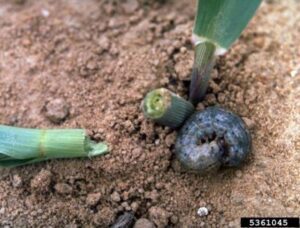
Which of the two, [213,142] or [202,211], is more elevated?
[213,142]

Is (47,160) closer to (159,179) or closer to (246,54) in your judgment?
(159,179)

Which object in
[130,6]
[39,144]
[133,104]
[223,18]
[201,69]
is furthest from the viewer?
[130,6]

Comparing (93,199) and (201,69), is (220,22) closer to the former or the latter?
(201,69)

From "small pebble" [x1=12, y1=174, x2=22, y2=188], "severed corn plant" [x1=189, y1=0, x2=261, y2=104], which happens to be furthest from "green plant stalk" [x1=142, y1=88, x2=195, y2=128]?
"small pebble" [x1=12, y1=174, x2=22, y2=188]

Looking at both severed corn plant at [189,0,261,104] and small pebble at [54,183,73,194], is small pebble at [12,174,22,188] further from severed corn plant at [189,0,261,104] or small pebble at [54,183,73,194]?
severed corn plant at [189,0,261,104]

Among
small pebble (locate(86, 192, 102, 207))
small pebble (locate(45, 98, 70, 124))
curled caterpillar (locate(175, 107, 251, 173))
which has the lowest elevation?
small pebble (locate(86, 192, 102, 207))

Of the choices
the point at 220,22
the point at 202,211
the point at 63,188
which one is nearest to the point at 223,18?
the point at 220,22

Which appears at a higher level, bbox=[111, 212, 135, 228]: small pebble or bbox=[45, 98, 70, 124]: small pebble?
bbox=[45, 98, 70, 124]: small pebble
